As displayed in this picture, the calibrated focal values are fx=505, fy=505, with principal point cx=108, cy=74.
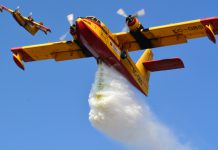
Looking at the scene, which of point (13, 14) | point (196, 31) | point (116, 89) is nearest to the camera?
point (196, 31)

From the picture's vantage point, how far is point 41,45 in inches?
1221

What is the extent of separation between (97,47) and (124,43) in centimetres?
265

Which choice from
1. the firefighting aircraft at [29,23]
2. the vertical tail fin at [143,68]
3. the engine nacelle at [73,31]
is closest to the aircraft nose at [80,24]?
the engine nacelle at [73,31]

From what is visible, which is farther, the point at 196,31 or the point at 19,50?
the point at 19,50

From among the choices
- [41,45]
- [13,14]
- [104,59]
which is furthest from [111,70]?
[13,14]

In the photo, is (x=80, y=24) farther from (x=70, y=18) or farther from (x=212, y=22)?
(x=212, y=22)

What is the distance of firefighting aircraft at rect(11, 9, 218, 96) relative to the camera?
26.7m

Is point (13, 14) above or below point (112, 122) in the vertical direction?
above

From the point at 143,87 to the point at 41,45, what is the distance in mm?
6800

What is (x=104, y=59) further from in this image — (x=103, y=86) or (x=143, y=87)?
(x=143, y=87)

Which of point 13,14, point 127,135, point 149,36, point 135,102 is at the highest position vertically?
point 13,14

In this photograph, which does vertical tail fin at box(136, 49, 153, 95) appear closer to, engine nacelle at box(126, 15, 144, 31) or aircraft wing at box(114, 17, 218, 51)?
aircraft wing at box(114, 17, 218, 51)

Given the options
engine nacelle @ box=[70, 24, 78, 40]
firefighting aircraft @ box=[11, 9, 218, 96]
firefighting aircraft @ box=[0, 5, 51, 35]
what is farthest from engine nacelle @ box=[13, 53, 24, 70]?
engine nacelle @ box=[70, 24, 78, 40]

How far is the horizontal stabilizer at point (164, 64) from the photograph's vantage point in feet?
95.5
